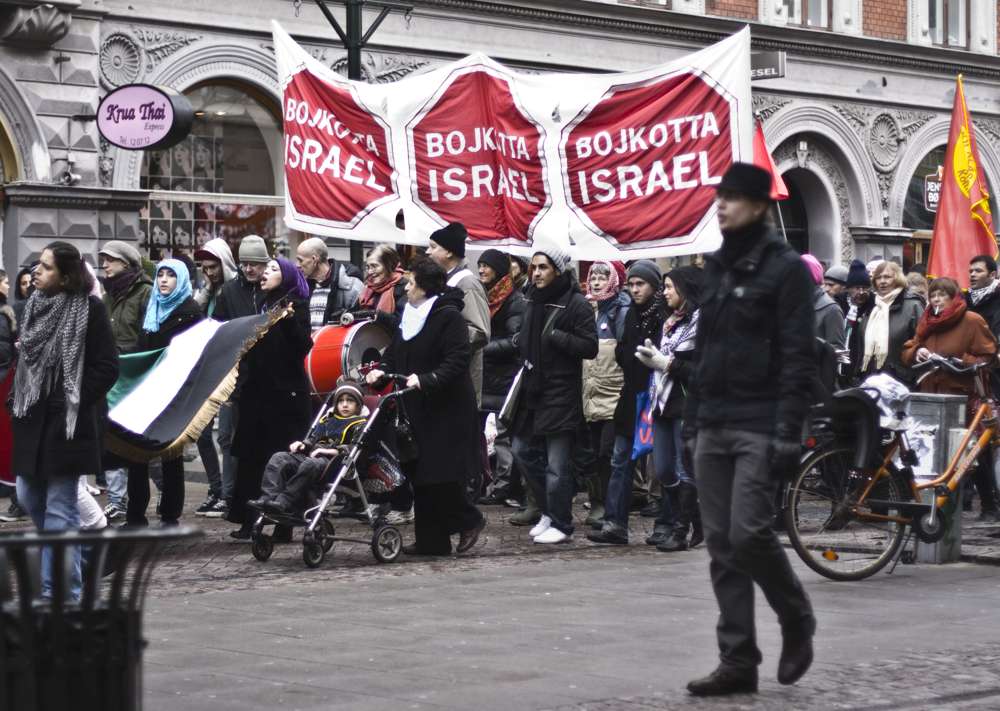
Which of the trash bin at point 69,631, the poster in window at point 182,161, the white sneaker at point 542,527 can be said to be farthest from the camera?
the poster in window at point 182,161

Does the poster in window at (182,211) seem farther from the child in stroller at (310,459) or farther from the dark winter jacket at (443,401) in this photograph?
the dark winter jacket at (443,401)

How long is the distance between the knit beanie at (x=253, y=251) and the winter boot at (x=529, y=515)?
2324mm

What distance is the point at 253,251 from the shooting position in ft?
40.5

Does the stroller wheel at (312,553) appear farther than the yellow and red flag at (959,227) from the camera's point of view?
No

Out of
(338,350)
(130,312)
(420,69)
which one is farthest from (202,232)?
(338,350)

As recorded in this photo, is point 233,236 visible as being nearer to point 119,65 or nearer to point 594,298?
point 119,65

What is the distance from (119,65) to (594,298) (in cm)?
1001

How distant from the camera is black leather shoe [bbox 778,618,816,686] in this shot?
705 cm

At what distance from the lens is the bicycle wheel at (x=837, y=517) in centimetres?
1016

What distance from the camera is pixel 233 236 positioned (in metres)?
22.8

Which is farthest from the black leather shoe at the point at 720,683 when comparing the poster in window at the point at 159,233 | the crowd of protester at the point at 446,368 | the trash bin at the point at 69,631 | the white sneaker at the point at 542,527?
the poster in window at the point at 159,233

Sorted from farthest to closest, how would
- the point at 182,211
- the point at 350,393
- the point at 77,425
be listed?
the point at 182,211, the point at 350,393, the point at 77,425

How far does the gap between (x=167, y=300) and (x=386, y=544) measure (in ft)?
8.03

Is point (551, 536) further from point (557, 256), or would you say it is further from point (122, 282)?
point (122, 282)
